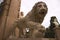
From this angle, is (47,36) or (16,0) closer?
(47,36)

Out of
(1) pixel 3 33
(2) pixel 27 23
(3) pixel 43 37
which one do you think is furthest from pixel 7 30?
(3) pixel 43 37

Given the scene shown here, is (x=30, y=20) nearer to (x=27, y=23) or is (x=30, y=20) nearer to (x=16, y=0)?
(x=27, y=23)

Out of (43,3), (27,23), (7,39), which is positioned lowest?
(7,39)

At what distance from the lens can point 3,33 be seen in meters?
7.37

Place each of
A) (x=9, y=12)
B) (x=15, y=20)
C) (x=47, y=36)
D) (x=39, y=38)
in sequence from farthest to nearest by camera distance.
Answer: (x=9, y=12)
(x=15, y=20)
(x=47, y=36)
(x=39, y=38)

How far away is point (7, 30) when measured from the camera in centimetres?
736

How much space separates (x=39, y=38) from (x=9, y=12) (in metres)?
2.00

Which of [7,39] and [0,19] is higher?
[0,19]

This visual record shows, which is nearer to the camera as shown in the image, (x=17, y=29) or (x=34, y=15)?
(x=34, y=15)

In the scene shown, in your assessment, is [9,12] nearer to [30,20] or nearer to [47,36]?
[30,20]

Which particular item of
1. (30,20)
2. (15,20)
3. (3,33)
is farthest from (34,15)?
(3,33)

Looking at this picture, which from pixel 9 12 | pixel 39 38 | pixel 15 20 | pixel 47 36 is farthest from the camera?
pixel 9 12

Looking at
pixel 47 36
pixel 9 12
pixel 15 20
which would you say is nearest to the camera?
pixel 47 36

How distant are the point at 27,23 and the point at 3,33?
34.6 inches
